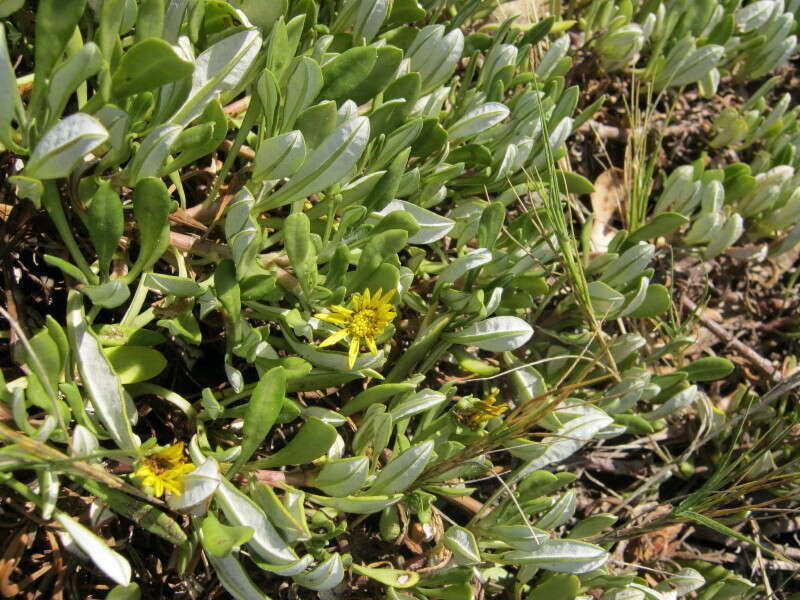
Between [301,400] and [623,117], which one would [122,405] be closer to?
[301,400]

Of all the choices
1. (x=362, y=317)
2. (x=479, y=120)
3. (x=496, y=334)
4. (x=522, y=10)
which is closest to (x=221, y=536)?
(x=362, y=317)

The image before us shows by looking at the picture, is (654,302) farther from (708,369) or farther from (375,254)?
(375,254)

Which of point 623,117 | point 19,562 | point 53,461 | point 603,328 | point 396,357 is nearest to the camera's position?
point 53,461

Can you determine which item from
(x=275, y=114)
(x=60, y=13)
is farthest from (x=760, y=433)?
(x=60, y=13)

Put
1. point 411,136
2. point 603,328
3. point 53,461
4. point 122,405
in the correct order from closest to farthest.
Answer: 1. point 53,461
2. point 122,405
3. point 411,136
4. point 603,328

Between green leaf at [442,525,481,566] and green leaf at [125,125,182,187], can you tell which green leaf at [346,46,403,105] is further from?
green leaf at [442,525,481,566]

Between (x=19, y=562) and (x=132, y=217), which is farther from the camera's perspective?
(x=132, y=217)
